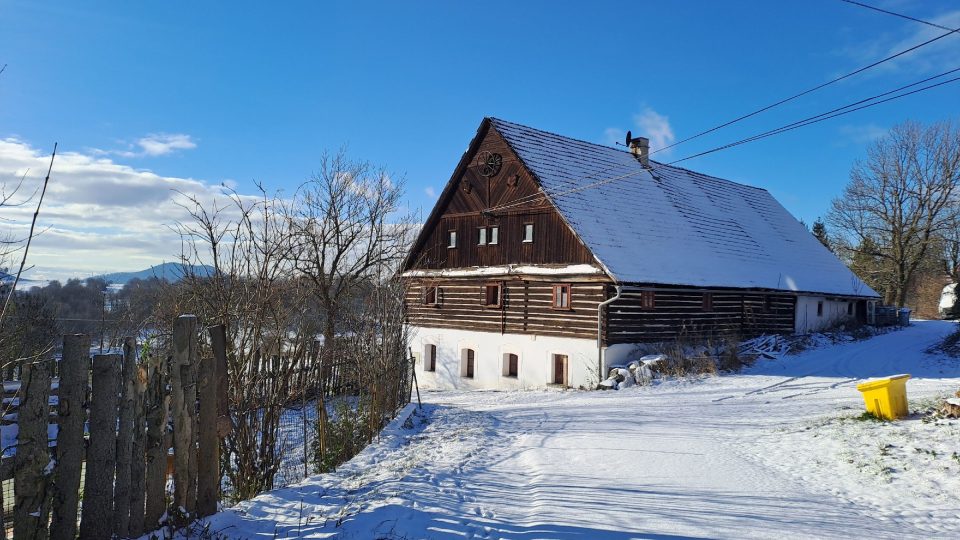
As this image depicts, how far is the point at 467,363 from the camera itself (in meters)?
24.2

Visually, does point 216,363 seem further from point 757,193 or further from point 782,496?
point 757,193

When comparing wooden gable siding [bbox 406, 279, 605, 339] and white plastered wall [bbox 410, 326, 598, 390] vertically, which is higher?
wooden gable siding [bbox 406, 279, 605, 339]

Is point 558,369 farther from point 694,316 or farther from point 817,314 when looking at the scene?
point 817,314

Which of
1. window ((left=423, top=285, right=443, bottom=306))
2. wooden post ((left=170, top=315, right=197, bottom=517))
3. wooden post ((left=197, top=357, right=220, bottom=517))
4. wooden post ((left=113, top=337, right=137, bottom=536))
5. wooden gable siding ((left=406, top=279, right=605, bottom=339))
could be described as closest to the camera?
wooden post ((left=113, top=337, right=137, bottom=536))

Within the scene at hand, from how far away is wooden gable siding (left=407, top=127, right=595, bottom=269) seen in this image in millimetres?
20828

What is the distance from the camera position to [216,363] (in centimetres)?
549

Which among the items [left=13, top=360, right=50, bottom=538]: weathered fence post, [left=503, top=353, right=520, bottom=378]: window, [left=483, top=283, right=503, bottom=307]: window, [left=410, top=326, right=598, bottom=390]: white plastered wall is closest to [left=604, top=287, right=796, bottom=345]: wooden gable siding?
[left=410, top=326, right=598, bottom=390]: white plastered wall

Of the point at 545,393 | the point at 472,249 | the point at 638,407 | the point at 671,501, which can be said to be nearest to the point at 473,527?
the point at 671,501

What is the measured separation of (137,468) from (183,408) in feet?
1.83

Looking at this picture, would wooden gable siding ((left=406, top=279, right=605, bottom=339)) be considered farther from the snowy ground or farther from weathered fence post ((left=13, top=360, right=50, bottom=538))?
weathered fence post ((left=13, top=360, right=50, bottom=538))

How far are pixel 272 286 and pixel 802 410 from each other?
1025cm

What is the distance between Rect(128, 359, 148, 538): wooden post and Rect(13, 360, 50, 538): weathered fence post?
572mm

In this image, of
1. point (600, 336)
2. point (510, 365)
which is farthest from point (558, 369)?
point (600, 336)

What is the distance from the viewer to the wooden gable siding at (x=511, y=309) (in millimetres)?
19922
